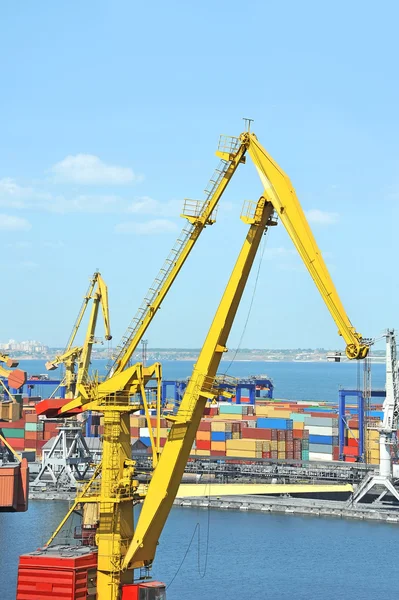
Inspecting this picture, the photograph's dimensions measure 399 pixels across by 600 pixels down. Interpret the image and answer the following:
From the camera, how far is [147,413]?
27078 millimetres

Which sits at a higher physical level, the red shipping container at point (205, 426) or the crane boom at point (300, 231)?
the crane boom at point (300, 231)

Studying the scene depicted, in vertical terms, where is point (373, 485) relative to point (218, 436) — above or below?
below

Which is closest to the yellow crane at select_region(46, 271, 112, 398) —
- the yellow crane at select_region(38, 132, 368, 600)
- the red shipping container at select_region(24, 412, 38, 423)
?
the red shipping container at select_region(24, 412, 38, 423)

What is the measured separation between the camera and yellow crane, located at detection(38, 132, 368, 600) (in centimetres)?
2733

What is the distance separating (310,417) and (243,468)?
29.2 feet

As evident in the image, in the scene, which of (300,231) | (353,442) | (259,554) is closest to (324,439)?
(353,442)

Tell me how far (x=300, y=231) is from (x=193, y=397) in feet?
18.2

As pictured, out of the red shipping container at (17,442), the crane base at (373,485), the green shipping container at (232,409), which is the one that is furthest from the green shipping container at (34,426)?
the crane base at (373,485)

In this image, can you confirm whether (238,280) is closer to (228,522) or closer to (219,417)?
(228,522)

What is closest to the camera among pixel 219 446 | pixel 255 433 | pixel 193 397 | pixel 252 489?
pixel 193 397

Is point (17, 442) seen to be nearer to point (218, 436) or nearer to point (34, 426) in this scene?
point (34, 426)

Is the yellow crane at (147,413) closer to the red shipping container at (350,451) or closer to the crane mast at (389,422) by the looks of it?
the crane mast at (389,422)

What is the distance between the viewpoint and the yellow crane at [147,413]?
89.7 feet

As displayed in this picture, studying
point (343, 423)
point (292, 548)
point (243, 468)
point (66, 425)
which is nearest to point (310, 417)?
point (343, 423)
